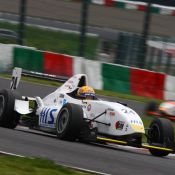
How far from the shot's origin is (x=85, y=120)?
11445 millimetres

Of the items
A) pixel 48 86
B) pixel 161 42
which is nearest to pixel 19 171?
pixel 48 86

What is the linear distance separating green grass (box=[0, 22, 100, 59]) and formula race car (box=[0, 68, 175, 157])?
970cm

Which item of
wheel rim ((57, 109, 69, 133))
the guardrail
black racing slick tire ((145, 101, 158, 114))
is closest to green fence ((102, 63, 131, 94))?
the guardrail

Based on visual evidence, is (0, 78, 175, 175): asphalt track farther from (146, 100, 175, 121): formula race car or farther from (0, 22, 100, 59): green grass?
(0, 22, 100, 59): green grass

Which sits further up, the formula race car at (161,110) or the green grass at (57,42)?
the green grass at (57,42)

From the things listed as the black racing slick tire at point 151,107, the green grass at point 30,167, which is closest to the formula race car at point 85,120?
the green grass at point 30,167

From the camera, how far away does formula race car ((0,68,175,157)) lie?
36.7 feet

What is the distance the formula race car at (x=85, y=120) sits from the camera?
11.2 m

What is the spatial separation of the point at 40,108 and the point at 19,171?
201 inches

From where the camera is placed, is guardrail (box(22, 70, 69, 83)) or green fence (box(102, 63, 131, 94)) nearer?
guardrail (box(22, 70, 69, 83))

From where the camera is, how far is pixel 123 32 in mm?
22531

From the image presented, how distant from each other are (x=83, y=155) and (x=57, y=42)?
1336cm

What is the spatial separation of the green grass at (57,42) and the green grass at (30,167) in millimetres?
14141

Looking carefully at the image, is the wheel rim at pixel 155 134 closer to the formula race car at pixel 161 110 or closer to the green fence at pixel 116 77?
the formula race car at pixel 161 110
